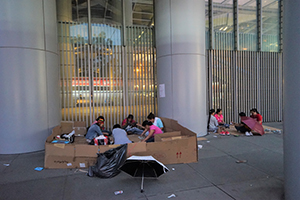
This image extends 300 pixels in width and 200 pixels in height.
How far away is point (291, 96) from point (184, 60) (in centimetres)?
556

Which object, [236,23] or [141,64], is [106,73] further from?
[236,23]

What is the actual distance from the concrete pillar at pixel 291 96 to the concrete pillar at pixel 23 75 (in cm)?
705

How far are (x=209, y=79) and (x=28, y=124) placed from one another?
8.83 m

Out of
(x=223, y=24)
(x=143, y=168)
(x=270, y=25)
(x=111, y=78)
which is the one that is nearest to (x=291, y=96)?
(x=143, y=168)

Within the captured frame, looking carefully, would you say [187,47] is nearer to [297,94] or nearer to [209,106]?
[209,106]

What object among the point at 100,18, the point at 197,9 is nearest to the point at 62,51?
the point at 197,9

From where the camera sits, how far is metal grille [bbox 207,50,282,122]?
11203 millimetres

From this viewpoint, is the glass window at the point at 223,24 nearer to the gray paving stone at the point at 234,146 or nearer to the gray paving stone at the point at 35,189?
the gray paving stone at the point at 234,146

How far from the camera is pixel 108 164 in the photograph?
15.0 ft

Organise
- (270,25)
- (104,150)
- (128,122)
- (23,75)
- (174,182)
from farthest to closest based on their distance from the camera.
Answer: (270,25)
(128,122)
(23,75)
(104,150)
(174,182)

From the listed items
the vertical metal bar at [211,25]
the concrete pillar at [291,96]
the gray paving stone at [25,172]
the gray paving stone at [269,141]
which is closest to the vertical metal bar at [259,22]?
the vertical metal bar at [211,25]

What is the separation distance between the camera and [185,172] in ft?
15.8

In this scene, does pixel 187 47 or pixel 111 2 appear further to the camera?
pixel 111 2

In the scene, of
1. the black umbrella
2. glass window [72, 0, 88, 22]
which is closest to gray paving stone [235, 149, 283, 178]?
the black umbrella
